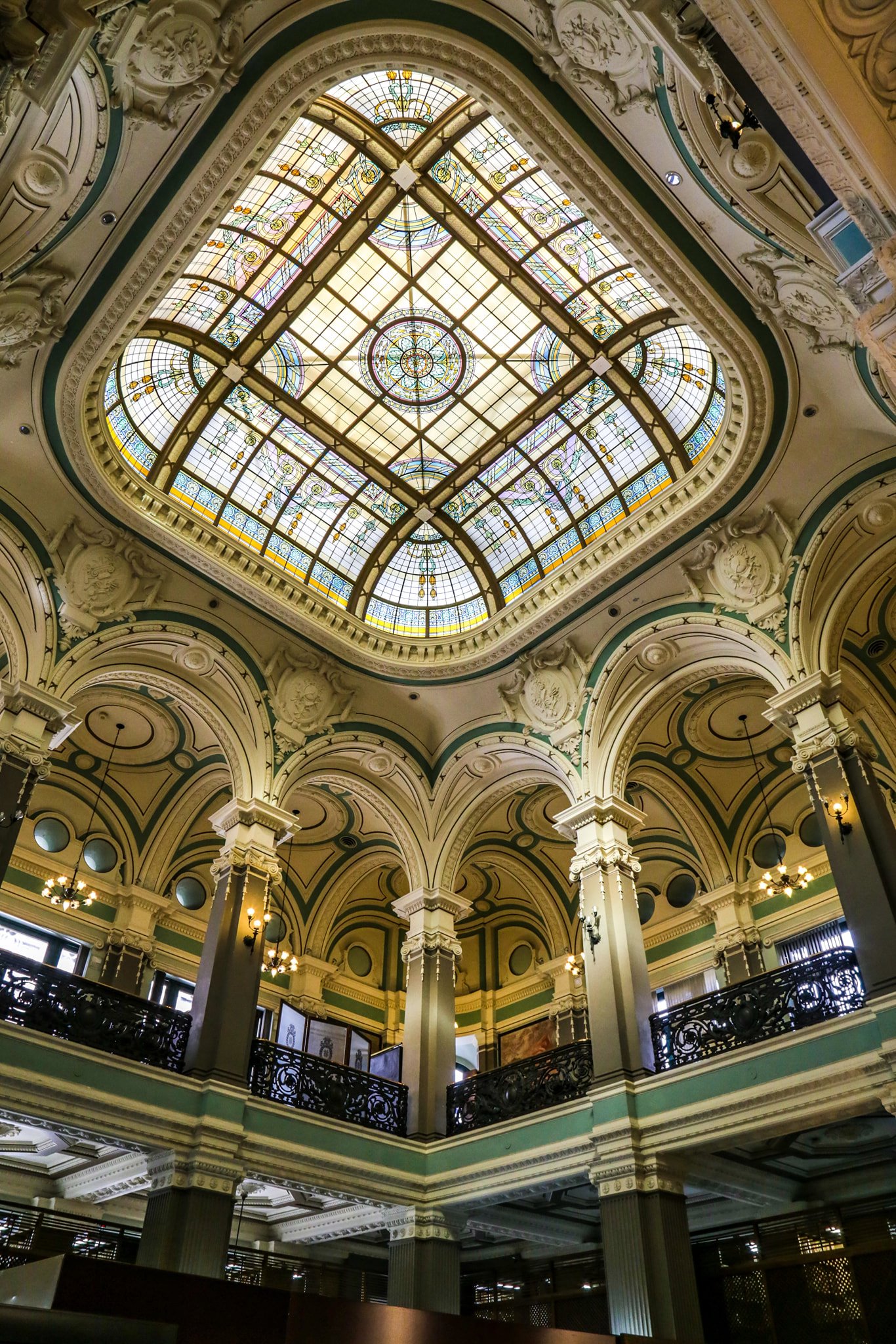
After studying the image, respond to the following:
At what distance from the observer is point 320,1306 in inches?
210

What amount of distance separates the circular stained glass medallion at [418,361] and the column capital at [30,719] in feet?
21.0

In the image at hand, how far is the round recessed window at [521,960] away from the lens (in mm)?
19109

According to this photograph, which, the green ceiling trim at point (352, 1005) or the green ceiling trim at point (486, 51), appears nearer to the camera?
the green ceiling trim at point (486, 51)

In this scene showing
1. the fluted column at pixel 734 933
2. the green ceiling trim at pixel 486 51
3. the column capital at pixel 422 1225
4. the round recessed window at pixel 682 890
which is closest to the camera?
the green ceiling trim at pixel 486 51

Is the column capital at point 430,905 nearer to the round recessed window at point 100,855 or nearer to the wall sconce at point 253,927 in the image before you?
the wall sconce at point 253,927

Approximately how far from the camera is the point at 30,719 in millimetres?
11516

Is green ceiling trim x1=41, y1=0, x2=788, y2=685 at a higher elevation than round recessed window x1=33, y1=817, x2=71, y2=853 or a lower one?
higher

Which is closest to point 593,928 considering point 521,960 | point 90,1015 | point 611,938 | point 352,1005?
point 611,938

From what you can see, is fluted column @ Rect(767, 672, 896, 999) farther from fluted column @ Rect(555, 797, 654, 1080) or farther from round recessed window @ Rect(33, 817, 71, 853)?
round recessed window @ Rect(33, 817, 71, 853)

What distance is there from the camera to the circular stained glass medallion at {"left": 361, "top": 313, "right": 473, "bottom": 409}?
13.0 m

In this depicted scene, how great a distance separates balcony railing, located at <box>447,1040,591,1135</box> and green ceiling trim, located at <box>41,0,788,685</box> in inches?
320

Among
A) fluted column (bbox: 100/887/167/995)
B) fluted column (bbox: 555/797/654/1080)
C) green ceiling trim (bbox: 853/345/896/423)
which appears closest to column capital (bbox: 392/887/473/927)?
fluted column (bbox: 555/797/654/1080)

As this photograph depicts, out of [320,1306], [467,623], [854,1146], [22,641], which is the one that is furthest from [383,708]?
[320,1306]

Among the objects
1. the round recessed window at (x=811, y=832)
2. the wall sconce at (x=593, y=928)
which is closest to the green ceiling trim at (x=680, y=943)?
the round recessed window at (x=811, y=832)
